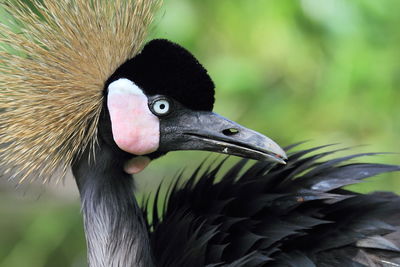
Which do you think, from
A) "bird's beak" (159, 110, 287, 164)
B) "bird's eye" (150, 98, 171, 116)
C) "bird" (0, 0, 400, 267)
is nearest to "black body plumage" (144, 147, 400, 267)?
"bird" (0, 0, 400, 267)

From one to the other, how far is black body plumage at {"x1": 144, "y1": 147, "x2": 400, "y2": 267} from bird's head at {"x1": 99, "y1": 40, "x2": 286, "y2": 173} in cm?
13

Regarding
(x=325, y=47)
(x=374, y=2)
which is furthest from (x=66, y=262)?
(x=374, y=2)

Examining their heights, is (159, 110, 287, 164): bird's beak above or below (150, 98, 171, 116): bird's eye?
below

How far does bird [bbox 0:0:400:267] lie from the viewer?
5.52 feet

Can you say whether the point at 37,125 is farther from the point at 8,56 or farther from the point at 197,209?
the point at 197,209

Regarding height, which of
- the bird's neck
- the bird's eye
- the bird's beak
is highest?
the bird's eye

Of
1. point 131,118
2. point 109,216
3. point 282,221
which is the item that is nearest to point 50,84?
point 131,118

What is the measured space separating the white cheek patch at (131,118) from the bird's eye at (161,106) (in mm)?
15

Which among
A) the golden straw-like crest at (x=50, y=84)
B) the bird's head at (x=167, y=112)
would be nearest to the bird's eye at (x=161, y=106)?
the bird's head at (x=167, y=112)

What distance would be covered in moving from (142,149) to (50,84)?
0.26 m

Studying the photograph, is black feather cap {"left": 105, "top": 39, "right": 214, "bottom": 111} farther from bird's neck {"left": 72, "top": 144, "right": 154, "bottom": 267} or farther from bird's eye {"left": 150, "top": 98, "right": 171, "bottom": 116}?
bird's neck {"left": 72, "top": 144, "right": 154, "bottom": 267}

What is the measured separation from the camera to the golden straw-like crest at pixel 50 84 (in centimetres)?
173

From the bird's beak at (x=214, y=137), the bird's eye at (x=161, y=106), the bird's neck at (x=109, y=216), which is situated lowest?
the bird's neck at (x=109, y=216)

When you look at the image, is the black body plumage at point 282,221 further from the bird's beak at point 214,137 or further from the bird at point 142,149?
the bird's beak at point 214,137
